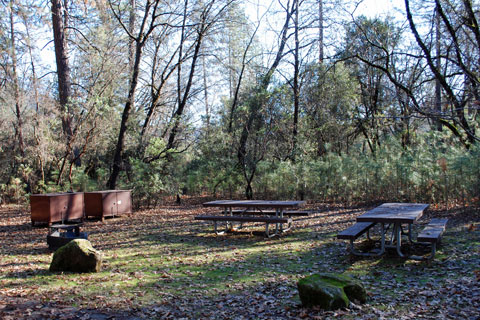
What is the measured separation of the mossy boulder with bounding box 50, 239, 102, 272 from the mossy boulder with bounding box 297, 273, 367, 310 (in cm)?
360

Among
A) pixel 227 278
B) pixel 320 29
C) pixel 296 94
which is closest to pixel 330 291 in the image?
pixel 227 278

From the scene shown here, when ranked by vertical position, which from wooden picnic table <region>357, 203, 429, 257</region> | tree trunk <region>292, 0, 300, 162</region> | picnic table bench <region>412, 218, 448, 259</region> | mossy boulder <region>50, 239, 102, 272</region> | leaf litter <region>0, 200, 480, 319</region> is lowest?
leaf litter <region>0, 200, 480, 319</region>

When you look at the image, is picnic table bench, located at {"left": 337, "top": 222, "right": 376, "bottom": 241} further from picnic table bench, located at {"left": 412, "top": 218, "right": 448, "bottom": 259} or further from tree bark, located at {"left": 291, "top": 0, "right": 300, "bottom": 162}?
tree bark, located at {"left": 291, "top": 0, "right": 300, "bottom": 162}

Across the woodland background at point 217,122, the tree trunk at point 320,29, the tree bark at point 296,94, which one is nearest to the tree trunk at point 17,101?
the woodland background at point 217,122

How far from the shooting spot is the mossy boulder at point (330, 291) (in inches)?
180

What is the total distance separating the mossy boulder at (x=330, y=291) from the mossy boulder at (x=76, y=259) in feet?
11.8

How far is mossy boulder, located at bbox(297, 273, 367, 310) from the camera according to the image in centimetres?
458

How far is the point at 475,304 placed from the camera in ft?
15.3

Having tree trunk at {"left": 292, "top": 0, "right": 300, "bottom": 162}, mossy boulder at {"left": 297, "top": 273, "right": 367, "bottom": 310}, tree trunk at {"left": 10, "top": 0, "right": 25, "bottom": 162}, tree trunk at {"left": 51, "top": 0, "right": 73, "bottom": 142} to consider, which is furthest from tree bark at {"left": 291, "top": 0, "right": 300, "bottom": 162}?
mossy boulder at {"left": 297, "top": 273, "right": 367, "bottom": 310}

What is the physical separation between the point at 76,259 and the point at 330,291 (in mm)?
4175

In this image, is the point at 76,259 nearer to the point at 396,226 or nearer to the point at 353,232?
the point at 353,232

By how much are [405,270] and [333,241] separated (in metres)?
2.52

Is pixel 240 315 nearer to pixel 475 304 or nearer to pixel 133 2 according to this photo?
pixel 475 304

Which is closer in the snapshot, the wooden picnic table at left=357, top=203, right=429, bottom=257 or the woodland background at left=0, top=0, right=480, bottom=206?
the wooden picnic table at left=357, top=203, right=429, bottom=257
